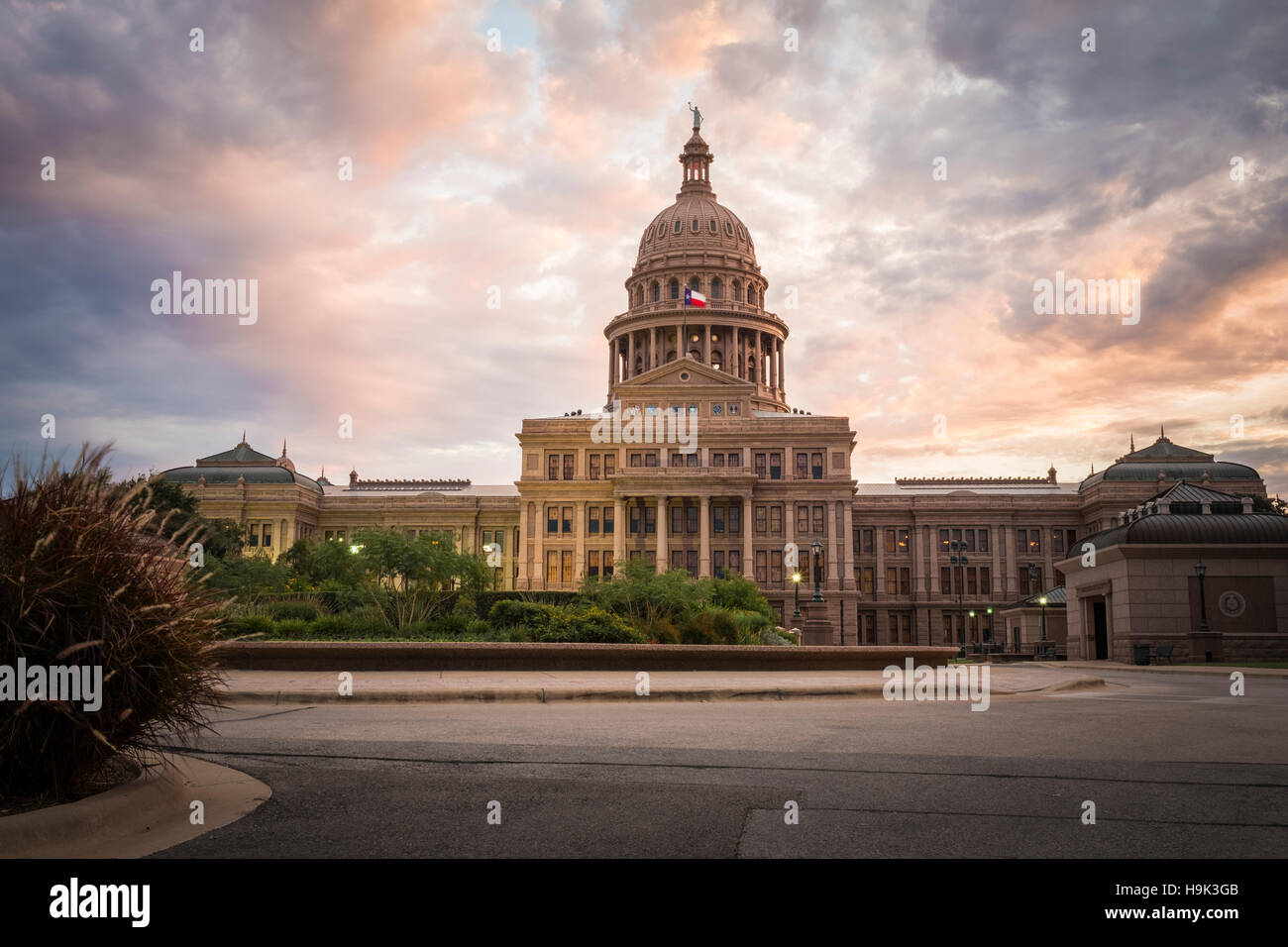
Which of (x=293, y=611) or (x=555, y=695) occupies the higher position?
(x=293, y=611)

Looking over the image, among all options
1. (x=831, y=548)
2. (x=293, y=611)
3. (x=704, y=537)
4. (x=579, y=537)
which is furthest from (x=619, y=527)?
(x=293, y=611)

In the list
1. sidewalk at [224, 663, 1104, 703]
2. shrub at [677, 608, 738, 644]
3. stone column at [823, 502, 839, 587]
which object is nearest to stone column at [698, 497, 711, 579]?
stone column at [823, 502, 839, 587]

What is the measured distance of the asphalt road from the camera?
634 cm

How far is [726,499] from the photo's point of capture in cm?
8938

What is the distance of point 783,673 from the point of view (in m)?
24.4

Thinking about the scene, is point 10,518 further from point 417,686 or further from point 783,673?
point 783,673

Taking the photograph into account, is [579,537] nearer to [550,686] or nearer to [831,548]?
[831,548]

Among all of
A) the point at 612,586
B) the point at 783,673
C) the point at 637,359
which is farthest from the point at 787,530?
the point at 783,673

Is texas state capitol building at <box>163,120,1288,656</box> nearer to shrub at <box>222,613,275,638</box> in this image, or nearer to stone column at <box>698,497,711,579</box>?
stone column at <box>698,497,711,579</box>

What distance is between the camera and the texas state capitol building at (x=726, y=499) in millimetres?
88750

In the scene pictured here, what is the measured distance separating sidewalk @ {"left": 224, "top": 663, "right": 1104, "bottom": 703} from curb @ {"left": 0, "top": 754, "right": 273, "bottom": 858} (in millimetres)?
6872

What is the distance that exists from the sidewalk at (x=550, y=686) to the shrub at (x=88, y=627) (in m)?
7.40

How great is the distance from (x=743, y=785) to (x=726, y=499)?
3202 inches
